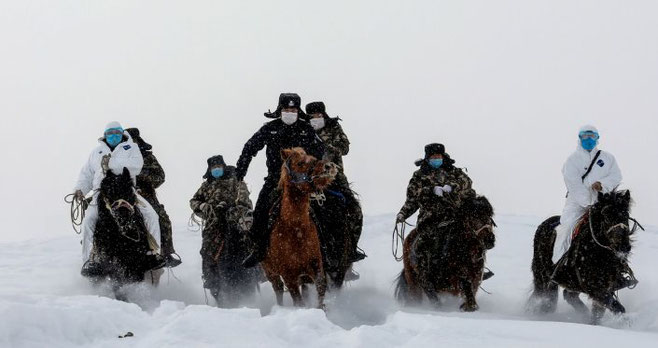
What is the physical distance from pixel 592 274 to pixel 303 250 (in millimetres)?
3459

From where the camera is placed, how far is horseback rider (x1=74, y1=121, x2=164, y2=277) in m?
11.0

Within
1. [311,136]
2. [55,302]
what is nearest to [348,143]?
[311,136]

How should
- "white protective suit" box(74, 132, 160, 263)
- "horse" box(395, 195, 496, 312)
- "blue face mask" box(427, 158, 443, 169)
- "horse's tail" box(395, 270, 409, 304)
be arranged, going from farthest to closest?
"horse's tail" box(395, 270, 409, 304), "blue face mask" box(427, 158, 443, 169), "white protective suit" box(74, 132, 160, 263), "horse" box(395, 195, 496, 312)

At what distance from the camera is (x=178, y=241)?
21641mm

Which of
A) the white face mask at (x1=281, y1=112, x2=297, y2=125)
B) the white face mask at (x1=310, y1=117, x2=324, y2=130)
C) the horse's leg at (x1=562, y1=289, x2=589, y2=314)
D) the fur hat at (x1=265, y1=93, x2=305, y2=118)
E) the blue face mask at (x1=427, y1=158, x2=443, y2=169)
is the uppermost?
the fur hat at (x1=265, y1=93, x2=305, y2=118)

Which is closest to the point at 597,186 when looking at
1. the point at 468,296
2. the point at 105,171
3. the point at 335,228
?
the point at 468,296

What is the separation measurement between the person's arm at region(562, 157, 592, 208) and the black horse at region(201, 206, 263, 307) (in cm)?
465

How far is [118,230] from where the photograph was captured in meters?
10.9

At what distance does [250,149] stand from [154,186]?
3.32 metres

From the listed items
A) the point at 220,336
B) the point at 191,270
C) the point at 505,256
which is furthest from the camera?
the point at 505,256

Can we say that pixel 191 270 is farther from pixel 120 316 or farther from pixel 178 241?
pixel 120 316

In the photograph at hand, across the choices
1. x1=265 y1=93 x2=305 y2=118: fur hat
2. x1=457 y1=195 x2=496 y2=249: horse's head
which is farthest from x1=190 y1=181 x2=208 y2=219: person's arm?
x1=457 y1=195 x2=496 y2=249: horse's head

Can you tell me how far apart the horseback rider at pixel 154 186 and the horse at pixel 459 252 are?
160 inches

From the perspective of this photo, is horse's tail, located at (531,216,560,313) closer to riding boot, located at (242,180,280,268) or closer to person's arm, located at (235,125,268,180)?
riding boot, located at (242,180,280,268)
